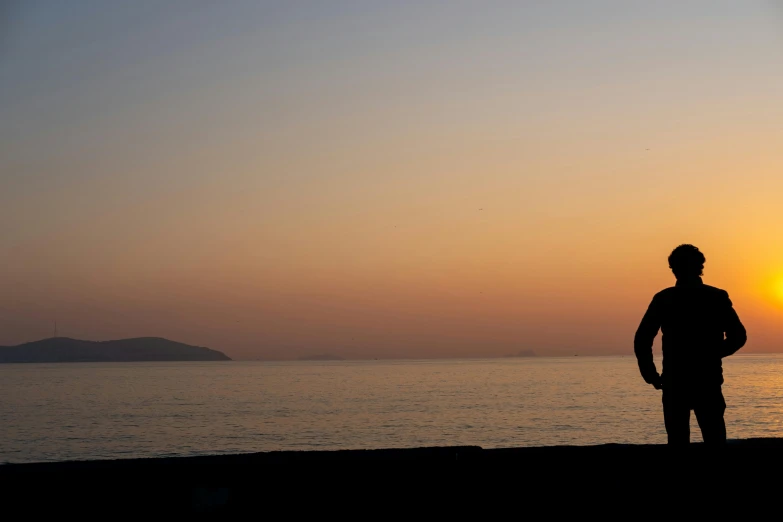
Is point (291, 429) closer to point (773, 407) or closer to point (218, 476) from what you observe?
point (773, 407)

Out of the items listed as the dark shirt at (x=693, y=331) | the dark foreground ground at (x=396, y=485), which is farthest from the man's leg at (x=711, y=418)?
the dark foreground ground at (x=396, y=485)

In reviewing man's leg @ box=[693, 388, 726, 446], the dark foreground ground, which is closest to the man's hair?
man's leg @ box=[693, 388, 726, 446]

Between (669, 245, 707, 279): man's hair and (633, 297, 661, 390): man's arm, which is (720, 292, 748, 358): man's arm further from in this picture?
(633, 297, 661, 390): man's arm

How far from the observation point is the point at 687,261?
6.17 metres

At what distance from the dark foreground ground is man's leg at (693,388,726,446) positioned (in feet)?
2.27

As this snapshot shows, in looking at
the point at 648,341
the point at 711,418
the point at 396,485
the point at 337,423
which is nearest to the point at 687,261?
the point at 648,341

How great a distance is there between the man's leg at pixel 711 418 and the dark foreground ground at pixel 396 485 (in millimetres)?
692

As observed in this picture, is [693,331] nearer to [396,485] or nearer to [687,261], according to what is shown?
[687,261]

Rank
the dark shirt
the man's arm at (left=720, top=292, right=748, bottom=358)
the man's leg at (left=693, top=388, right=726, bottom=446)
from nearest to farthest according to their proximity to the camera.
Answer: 1. the man's leg at (left=693, top=388, right=726, bottom=446)
2. the dark shirt
3. the man's arm at (left=720, top=292, right=748, bottom=358)

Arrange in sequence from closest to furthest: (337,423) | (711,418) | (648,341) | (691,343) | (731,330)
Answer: (711,418) < (691,343) < (731,330) < (648,341) < (337,423)

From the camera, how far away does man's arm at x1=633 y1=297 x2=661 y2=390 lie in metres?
6.17

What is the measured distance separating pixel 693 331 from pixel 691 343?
0.09 metres

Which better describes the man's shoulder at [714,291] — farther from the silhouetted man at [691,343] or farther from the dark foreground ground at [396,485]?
the dark foreground ground at [396,485]

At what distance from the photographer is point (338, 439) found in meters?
53.6
